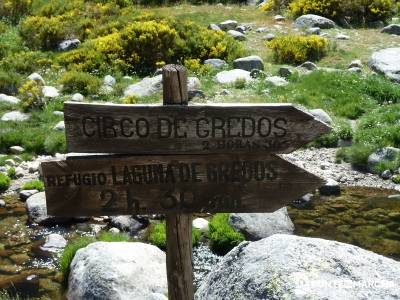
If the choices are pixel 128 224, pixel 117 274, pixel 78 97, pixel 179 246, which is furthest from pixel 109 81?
pixel 179 246

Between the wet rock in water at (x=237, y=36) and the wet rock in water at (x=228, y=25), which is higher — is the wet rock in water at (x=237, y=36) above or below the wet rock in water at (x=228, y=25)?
below

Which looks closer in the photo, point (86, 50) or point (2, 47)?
point (86, 50)

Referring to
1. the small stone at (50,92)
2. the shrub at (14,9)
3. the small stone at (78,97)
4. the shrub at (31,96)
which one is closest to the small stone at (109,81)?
the small stone at (78,97)

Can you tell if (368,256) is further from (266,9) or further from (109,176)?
(266,9)

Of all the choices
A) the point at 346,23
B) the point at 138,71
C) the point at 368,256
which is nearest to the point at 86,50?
the point at 138,71

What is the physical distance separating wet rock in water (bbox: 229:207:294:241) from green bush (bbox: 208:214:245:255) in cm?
14

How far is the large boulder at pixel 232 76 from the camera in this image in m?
17.1

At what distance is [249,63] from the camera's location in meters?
17.8

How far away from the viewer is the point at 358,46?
63.7 ft

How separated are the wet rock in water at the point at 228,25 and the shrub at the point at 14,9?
7494 millimetres

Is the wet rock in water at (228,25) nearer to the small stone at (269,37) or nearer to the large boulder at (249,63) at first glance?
the small stone at (269,37)

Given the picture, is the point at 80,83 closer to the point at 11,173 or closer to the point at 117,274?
the point at 11,173

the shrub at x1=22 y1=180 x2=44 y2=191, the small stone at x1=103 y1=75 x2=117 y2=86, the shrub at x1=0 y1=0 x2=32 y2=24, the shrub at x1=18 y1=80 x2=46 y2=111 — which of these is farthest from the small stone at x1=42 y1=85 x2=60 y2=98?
the shrub at x1=0 y1=0 x2=32 y2=24

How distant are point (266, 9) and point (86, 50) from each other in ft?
24.9
